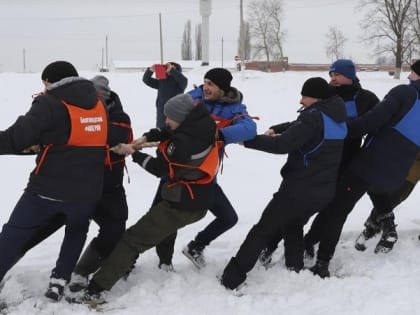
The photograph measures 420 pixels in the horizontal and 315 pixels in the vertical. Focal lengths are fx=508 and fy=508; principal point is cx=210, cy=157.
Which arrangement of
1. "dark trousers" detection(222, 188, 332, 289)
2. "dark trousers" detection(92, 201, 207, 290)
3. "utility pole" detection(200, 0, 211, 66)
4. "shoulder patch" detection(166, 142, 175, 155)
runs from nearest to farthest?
"shoulder patch" detection(166, 142, 175, 155), "dark trousers" detection(92, 201, 207, 290), "dark trousers" detection(222, 188, 332, 289), "utility pole" detection(200, 0, 211, 66)

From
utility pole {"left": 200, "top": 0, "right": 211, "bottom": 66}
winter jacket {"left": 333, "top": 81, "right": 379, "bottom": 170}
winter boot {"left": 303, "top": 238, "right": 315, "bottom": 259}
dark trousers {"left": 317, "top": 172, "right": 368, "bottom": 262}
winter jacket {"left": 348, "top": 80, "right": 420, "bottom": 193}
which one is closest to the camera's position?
winter jacket {"left": 348, "top": 80, "right": 420, "bottom": 193}

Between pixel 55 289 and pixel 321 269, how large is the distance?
2.22m

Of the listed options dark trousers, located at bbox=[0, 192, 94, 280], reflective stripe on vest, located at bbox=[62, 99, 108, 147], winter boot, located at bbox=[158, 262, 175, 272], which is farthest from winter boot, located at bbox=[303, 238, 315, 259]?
reflective stripe on vest, located at bbox=[62, 99, 108, 147]

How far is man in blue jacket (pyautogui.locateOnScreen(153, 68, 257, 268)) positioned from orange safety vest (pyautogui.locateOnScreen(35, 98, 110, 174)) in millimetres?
910

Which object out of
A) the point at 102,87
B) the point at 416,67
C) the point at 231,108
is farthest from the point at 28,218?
the point at 416,67

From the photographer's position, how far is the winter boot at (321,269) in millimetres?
4403

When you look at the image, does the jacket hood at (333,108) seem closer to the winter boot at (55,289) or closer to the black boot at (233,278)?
the black boot at (233,278)

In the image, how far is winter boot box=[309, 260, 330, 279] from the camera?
440 cm

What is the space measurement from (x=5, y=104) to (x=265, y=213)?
14.1 m

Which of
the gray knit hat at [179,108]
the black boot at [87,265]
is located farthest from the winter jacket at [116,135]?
the black boot at [87,265]

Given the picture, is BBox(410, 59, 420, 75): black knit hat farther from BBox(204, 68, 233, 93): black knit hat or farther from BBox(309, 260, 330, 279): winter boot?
BBox(309, 260, 330, 279): winter boot

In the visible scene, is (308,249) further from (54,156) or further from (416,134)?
(54,156)

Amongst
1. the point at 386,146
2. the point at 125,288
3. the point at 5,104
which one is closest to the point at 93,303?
the point at 125,288

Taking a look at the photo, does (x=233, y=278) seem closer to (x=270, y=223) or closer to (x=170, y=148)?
(x=270, y=223)
